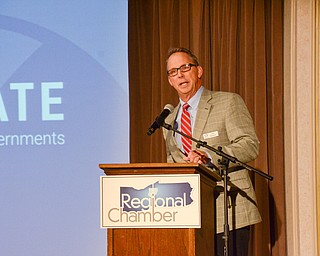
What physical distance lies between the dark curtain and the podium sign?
211 centimetres

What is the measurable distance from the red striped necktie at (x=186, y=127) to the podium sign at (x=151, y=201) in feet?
2.93

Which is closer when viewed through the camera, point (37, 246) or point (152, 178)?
point (152, 178)

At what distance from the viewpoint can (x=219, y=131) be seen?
3.91 m

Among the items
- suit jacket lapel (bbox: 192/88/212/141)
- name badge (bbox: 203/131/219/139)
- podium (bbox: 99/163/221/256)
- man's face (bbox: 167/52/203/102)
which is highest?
man's face (bbox: 167/52/203/102)

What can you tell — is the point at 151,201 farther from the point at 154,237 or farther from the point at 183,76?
the point at 183,76

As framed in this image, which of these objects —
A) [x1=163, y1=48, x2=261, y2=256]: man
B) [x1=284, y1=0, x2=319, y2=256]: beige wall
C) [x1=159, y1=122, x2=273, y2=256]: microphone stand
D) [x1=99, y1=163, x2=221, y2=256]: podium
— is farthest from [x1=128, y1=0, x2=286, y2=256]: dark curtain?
[x1=99, y1=163, x2=221, y2=256]: podium

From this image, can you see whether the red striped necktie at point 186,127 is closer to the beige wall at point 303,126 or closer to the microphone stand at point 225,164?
the microphone stand at point 225,164

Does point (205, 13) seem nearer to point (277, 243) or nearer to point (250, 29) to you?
point (250, 29)

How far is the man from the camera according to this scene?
3857 mm

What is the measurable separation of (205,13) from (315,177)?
55.5 inches

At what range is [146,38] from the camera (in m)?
5.25

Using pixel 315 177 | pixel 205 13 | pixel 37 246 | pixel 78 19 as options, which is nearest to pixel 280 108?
pixel 315 177

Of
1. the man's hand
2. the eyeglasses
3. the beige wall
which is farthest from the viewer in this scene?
the beige wall

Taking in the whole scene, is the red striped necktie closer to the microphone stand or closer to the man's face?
the man's face
